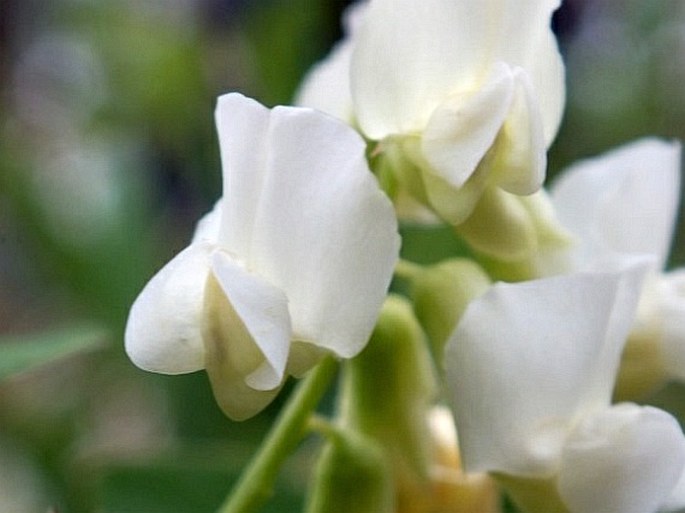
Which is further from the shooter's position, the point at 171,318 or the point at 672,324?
the point at 672,324

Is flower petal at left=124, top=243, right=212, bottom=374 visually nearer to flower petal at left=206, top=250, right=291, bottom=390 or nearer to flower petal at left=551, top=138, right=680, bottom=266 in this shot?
flower petal at left=206, top=250, right=291, bottom=390

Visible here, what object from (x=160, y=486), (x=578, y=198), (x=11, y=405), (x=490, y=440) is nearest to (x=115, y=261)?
(x=11, y=405)

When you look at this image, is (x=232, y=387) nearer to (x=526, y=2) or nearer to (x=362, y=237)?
(x=362, y=237)

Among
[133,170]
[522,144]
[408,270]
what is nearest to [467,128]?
[522,144]

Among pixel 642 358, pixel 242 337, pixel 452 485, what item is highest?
pixel 242 337

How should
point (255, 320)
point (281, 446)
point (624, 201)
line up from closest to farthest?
point (255, 320) < point (281, 446) < point (624, 201)

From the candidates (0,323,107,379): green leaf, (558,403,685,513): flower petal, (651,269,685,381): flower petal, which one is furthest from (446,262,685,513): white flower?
(0,323,107,379): green leaf

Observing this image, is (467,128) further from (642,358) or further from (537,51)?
(642,358)
